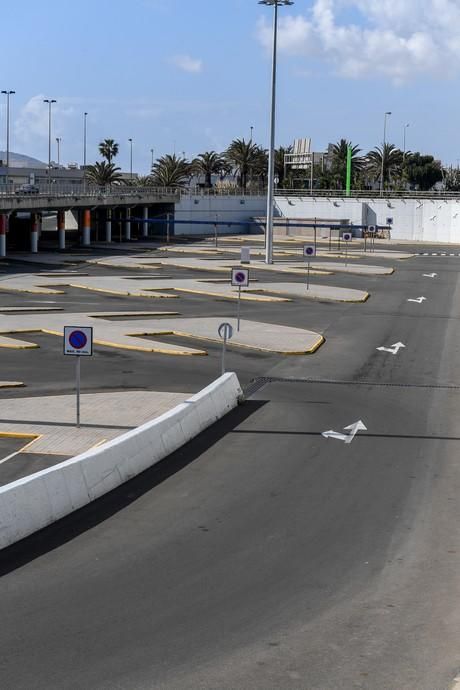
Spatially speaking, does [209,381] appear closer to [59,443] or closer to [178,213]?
[59,443]

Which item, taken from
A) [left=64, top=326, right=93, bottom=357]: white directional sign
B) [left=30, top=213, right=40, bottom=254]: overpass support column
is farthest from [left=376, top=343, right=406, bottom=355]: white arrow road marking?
[left=30, top=213, right=40, bottom=254]: overpass support column

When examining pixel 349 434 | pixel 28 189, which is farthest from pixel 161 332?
pixel 28 189

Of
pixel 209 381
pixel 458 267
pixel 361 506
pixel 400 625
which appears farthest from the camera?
pixel 458 267

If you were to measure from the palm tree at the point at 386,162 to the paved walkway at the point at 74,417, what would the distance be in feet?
415

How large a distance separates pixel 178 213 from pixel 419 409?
8948cm

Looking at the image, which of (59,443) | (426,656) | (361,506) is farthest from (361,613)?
(59,443)

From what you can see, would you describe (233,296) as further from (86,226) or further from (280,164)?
(280,164)

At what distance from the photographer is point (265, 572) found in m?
→ 11.6

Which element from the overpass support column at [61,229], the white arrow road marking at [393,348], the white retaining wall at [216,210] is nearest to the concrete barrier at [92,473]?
the white arrow road marking at [393,348]

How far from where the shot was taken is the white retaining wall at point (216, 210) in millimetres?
110938

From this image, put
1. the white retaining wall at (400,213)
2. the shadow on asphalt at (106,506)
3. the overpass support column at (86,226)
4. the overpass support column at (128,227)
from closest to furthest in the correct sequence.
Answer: the shadow on asphalt at (106,506)
the overpass support column at (86,226)
the overpass support column at (128,227)
the white retaining wall at (400,213)

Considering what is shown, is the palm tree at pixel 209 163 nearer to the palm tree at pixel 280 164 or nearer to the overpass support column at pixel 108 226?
the palm tree at pixel 280 164

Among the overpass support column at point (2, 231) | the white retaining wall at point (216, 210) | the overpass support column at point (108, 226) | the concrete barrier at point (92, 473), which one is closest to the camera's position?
the concrete barrier at point (92, 473)

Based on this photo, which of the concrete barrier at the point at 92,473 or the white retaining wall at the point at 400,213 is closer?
the concrete barrier at the point at 92,473
